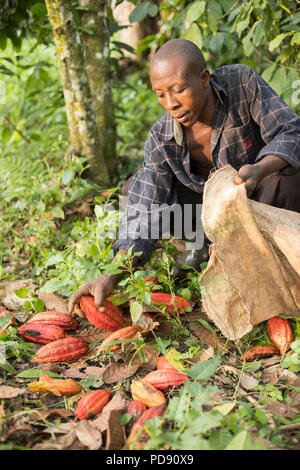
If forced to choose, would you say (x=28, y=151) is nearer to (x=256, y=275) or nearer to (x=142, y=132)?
(x=142, y=132)

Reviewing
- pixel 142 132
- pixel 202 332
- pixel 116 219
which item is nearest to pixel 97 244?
pixel 116 219

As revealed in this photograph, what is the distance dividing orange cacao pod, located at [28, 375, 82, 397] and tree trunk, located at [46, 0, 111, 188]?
1.90 metres

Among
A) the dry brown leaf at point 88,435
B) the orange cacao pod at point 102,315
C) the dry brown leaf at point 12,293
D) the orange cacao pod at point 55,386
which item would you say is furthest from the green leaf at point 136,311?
the dry brown leaf at point 12,293

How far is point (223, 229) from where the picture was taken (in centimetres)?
176

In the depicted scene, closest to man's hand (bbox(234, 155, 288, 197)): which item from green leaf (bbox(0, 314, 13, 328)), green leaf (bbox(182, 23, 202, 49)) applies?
green leaf (bbox(0, 314, 13, 328))

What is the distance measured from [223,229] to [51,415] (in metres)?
0.92

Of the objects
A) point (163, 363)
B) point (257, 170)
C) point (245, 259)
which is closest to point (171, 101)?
point (257, 170)

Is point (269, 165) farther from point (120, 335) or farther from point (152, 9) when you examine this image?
point (152, 9)

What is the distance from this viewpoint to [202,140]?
238cm

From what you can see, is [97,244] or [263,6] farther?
[263,6]

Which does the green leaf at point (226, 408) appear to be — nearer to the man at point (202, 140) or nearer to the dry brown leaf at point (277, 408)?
the dry brown leaf at point (277, 408)

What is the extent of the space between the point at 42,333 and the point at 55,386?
375 millimetres

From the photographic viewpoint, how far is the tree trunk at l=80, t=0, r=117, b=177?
10.6ft

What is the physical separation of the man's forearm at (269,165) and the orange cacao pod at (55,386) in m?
1.08
